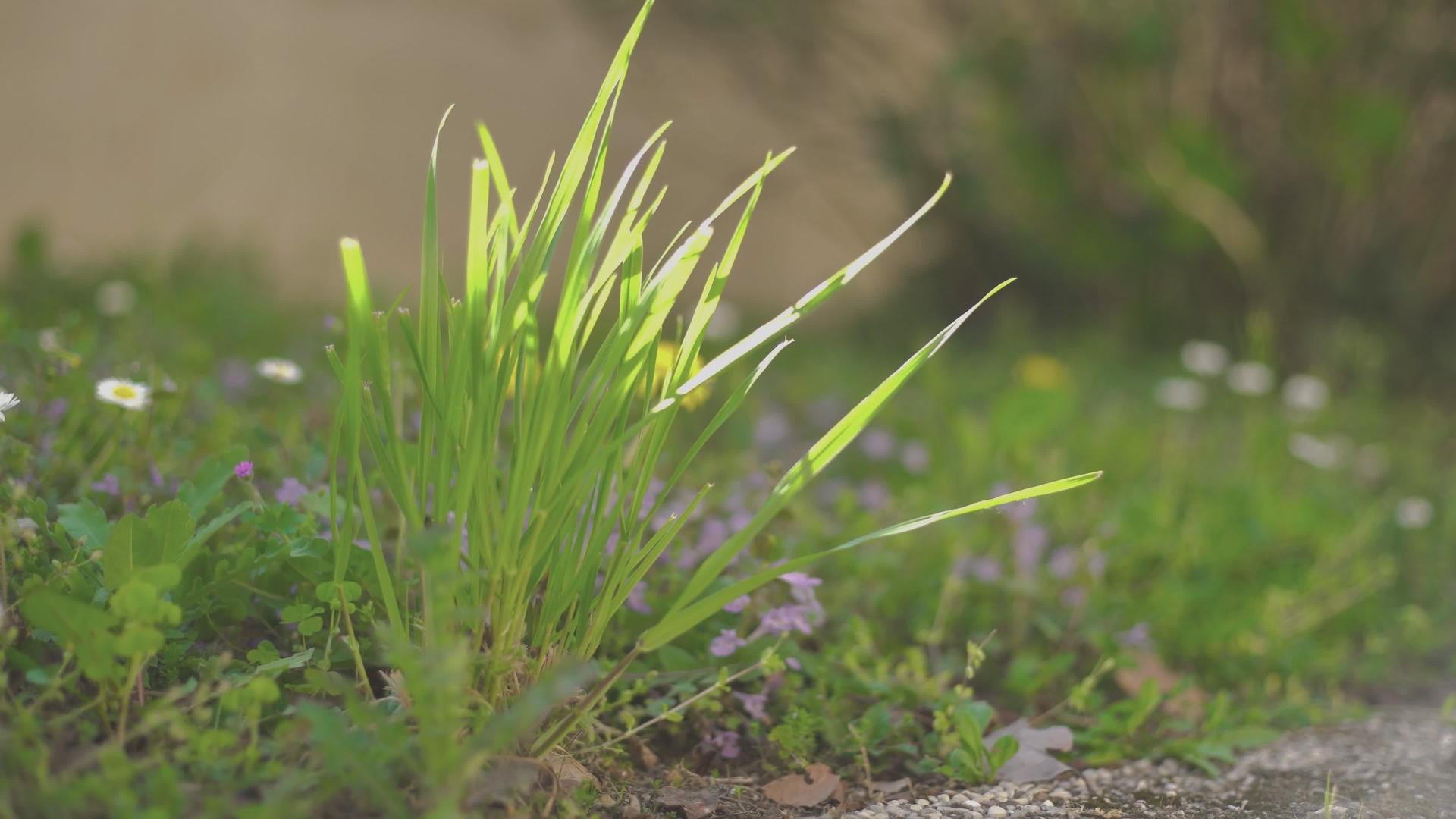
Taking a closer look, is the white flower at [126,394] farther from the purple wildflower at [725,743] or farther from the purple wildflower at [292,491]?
the purple wildflower at [725,743]

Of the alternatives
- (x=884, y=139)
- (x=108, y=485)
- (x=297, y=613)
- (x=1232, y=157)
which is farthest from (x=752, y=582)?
(x=884, y=139)

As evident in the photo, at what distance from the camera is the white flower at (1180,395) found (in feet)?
9.95

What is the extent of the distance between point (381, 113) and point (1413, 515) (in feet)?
15.0

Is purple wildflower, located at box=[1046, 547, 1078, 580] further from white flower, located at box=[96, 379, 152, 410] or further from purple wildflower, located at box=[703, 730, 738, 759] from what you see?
white flower, located at box=[96, 379, 152, 410]

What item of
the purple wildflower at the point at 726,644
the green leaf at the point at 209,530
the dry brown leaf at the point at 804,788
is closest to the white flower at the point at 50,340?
the green leaf at the point at 209,530

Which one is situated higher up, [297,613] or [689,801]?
[297,613]

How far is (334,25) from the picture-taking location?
534 centimetres

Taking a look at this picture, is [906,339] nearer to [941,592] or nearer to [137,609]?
[941,592]

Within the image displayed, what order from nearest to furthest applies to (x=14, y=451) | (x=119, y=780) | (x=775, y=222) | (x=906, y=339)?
(x=119, y=780) → (x=14, y=451) → (x=906, y=339) → (x=775, y=222)

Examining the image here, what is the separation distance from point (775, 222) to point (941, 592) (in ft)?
14.4

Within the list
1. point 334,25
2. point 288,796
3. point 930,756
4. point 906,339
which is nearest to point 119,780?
point 288,796

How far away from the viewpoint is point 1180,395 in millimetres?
3066

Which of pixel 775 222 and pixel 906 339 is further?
pixel 775 222

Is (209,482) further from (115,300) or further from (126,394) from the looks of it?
(115,300)
